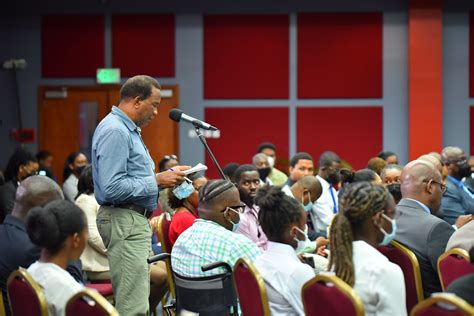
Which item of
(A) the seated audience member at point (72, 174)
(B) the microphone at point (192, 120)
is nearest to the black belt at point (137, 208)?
(B) the microphone at point (192, 120)

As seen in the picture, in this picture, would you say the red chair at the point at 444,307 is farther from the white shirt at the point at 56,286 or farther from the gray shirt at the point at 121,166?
the gray shirt at the point at 121,166

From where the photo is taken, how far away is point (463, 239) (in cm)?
381

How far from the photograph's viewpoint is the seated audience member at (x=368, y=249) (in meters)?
2.92

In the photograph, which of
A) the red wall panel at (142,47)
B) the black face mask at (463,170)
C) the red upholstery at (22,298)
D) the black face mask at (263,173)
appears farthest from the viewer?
the red wall panel at (142,47)

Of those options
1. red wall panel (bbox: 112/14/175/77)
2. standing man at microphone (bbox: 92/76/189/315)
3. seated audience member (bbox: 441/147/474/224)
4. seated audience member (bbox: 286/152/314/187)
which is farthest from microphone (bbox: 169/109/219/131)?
red wall panel (bbox: 112/14/175/77)

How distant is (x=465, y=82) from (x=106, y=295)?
26.9 feet

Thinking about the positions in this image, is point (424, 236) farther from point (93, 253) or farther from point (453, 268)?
point (93, 253)

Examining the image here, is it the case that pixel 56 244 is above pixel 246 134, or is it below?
below

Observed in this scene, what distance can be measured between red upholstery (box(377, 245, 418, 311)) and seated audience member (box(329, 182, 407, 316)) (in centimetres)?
54

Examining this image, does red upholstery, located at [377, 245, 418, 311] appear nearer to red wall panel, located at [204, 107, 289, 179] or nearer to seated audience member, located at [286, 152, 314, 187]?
seated audience member, located at [286, 152, 314, 187]

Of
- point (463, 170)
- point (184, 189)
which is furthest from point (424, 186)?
point (463, 170)

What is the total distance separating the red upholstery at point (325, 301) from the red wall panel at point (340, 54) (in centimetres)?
943

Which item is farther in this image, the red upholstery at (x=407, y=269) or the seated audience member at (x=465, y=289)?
the red upholstery at (x=407, y=269)

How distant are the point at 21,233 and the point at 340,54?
9.05m
